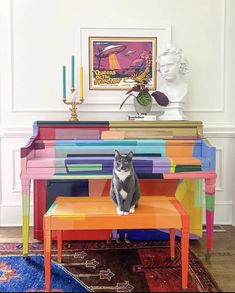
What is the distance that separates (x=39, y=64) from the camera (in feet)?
11.4

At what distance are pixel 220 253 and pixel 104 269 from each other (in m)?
0.98

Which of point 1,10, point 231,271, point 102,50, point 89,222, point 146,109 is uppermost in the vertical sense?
point 1,10

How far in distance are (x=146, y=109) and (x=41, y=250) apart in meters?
1.51

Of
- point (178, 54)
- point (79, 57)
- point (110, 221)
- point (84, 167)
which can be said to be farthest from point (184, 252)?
point (79, 57)

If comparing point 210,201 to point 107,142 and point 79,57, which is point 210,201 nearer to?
point 107,142

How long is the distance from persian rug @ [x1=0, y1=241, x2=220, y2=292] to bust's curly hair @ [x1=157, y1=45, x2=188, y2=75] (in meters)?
1.55

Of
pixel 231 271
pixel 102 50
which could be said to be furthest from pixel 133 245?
pixel 102 50

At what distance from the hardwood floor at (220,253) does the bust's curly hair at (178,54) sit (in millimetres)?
1532

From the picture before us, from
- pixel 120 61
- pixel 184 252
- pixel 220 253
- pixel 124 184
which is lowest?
pixel 220 253

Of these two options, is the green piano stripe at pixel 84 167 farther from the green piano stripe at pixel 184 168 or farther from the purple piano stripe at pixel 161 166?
the green piano stripe at pixel 184 168

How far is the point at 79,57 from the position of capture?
3.48 m

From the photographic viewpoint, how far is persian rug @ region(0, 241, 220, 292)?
2258mm

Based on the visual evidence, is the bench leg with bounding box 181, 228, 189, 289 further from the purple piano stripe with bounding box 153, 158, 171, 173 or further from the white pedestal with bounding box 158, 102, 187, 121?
the white pedestal with bounding box 158, 102, 187, 121

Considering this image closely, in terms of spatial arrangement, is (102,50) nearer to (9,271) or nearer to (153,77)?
(153,77)
